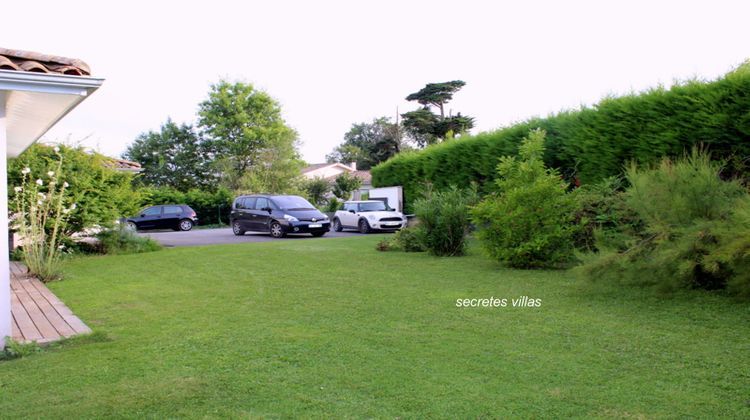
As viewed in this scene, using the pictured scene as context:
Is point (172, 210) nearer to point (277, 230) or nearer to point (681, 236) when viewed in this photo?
point (277, 230)

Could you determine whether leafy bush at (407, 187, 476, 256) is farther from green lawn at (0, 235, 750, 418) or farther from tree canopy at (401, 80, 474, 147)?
tree canopy at (401, 80, 474, 147)

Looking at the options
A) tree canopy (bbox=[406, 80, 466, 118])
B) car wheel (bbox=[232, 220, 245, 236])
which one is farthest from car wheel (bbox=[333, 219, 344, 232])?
tree canopy (bbox=[406, 80, 466, 118])

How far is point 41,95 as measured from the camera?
4727mm

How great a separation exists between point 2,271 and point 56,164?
9.15 meters

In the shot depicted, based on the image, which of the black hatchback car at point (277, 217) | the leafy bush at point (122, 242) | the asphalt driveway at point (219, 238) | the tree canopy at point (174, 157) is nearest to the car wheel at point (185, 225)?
the asphalt driveway at point (219, 238)

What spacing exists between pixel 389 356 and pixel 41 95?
371 centimetres

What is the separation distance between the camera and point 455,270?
31.7 ft

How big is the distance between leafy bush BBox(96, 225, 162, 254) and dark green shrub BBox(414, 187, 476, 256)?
24.8ft

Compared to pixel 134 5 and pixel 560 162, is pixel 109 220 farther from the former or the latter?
pixel 560 162

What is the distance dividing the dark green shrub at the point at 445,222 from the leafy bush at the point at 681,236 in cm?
488

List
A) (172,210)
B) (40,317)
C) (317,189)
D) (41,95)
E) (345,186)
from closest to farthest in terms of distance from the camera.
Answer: (41,95)
(40,317)
(172,210)
(317,189)
(345,186)

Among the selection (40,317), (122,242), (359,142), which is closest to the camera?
(40,317)

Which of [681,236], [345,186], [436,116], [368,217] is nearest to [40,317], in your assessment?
[681,236]

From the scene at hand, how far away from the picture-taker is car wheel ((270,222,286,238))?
2015 centimetres
